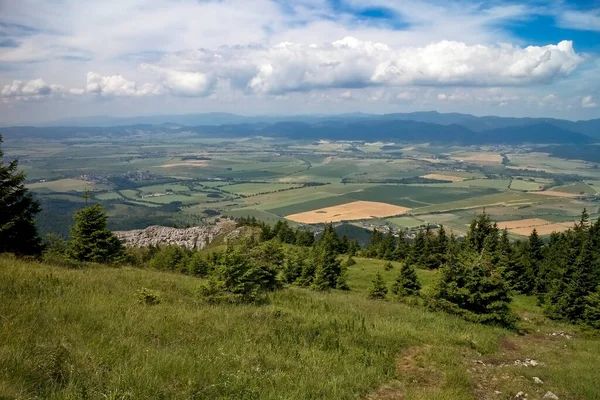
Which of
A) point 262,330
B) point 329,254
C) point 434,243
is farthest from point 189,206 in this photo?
point 262,330

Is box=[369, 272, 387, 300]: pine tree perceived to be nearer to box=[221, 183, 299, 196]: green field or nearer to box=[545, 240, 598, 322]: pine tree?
box=[545, 240, 598, 322]: pine tree

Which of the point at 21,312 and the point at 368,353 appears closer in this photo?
the point at 21,312

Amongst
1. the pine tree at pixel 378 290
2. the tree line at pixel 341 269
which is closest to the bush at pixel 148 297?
the tree line at pixel 341 269

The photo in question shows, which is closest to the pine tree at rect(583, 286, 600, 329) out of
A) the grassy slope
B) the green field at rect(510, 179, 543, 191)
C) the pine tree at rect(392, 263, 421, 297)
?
the pine tree at rect(392, 263, 421, 297)

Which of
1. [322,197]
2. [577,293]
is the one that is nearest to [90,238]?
[577,293]

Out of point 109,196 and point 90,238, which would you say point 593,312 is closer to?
point 90,238

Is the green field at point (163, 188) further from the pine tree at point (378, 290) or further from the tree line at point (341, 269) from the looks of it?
the pine tree at point (378, 290)

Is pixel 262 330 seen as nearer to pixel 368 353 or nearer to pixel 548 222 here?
pixel 368 353

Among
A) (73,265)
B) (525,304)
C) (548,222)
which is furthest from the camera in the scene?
(548,222)
